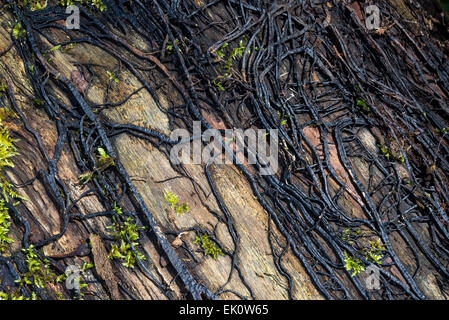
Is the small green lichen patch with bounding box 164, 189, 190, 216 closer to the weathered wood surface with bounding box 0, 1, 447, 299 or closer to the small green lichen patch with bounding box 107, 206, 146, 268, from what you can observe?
the weathered wood surface with bounding box 0, 1, 447, 299

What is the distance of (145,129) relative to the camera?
8.78 feet

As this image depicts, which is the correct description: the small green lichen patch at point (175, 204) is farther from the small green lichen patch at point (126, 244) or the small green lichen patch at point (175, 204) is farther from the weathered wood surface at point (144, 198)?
the small green lichen patch at point (126, 244)

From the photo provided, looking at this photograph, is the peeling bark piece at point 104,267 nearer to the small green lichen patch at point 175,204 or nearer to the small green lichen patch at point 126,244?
the small green lichen patch at point 126,244

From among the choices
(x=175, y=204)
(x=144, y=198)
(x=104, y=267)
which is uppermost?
(x=144, y=198)

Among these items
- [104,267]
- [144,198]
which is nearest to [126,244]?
[104,267]

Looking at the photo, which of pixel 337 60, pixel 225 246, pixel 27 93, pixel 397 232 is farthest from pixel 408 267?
pixel 27 93

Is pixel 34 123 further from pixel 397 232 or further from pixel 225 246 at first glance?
pixel 397 232

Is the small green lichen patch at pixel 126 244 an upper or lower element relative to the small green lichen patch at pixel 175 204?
lower

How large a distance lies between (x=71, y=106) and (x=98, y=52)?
522 mm

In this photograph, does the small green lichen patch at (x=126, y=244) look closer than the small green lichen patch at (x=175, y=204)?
Yes

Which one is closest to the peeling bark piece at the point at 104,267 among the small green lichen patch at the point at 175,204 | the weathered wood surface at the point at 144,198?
the weathered wood surface at the point at 144,198

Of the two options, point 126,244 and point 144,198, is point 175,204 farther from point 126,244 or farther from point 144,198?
point 126,244

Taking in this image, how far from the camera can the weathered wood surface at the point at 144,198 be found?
2.41m

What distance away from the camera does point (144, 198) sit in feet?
8.44
